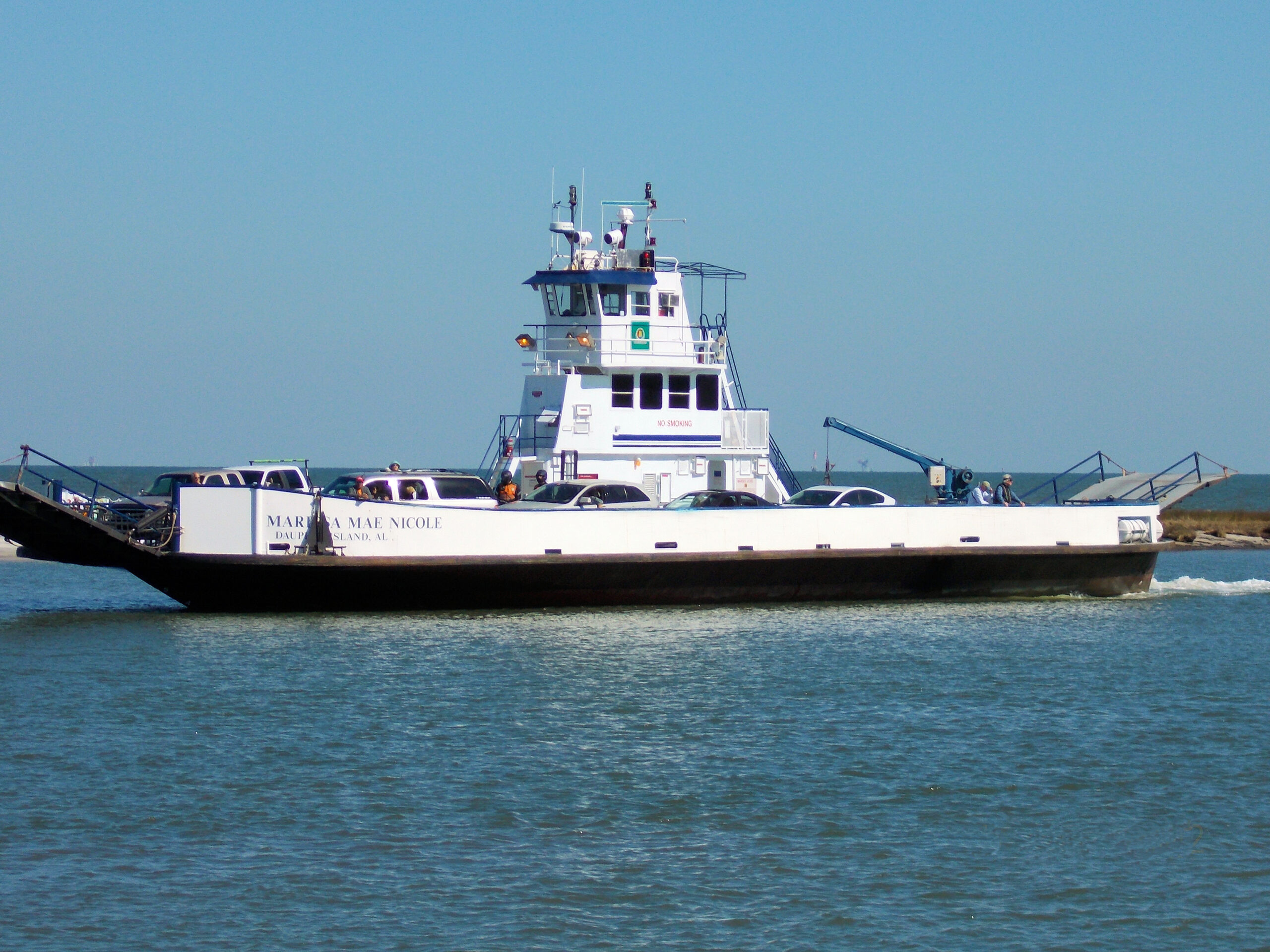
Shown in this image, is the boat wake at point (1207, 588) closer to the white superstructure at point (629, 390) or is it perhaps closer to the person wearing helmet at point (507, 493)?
the white superstructure at point (629, 390)

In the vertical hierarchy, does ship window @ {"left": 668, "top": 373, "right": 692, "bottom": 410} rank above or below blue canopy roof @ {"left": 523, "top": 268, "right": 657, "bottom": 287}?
below

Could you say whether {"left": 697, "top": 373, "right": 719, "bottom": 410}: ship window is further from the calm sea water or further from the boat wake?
the boat wake

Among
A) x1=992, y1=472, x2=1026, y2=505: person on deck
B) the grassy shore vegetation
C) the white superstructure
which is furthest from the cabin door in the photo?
the grassy shore vegetation

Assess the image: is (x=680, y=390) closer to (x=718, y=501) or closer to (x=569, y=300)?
(x=569, y=300)

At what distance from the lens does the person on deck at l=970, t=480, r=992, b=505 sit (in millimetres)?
28547

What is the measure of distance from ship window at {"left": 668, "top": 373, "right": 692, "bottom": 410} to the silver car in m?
2.66

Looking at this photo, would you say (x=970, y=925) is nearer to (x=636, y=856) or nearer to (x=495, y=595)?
(x=636, y=856)

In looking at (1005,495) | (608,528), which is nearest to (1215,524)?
(1005,495)

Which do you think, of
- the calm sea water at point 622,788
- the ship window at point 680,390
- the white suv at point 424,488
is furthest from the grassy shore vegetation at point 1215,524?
the white suv at point 424,488

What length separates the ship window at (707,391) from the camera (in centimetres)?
2823

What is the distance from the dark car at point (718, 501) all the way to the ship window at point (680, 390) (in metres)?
2.33

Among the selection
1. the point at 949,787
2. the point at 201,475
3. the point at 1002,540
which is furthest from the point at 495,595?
the point at 949,787

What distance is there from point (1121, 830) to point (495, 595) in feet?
43.4

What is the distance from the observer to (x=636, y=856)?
11672 millimetres
